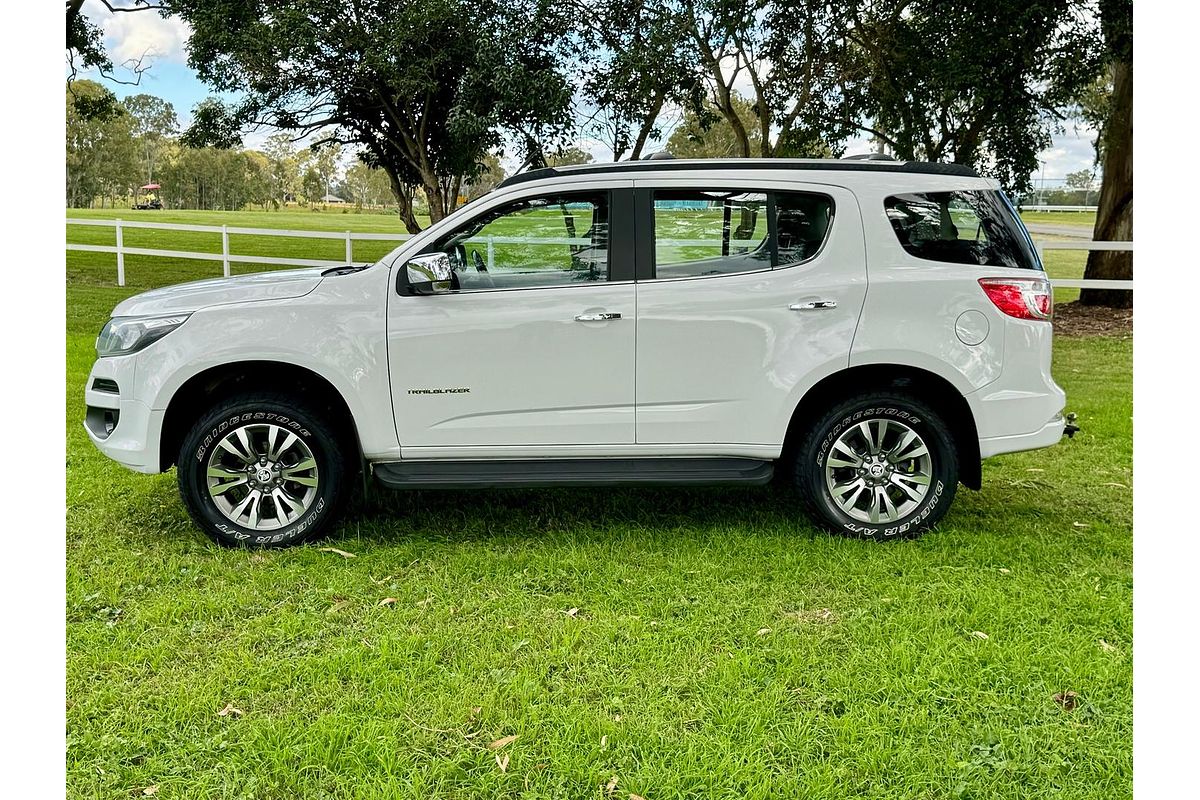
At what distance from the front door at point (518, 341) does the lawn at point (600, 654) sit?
0.66m

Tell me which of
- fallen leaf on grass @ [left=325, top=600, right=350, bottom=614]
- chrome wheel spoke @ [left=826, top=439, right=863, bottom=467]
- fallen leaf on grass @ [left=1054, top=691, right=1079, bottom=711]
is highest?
chrome wheel spoke @ [left=826, top=439, right=863, bottom=467]

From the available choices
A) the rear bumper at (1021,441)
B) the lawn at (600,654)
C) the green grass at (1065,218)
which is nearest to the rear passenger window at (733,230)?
the rear bumper at (1021,441)

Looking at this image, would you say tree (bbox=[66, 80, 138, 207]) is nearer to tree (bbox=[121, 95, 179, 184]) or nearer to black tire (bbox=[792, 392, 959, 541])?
tree (bbox=[121, 95, 179, 184])

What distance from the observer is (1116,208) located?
16.5 meters

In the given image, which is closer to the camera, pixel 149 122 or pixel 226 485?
pixel 226 485

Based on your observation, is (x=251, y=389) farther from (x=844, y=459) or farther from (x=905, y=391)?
(x=905, y=391)

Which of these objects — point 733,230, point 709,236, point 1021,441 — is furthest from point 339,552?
point 1021,441

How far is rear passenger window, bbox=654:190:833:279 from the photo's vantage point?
17.6 feet

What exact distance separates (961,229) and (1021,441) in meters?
1.18

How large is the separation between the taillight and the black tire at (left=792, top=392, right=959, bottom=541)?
26.2 inches

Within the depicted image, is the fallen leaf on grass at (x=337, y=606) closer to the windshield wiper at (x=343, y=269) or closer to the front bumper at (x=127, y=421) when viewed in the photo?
the front bumper at (x=127, y=421)

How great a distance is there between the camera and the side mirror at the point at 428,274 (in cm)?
520

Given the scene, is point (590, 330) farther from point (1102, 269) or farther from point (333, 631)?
point (1102, 269)

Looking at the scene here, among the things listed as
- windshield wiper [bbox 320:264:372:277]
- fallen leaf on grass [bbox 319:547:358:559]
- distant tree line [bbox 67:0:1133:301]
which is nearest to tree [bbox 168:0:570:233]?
distant tree line [bbox 67:0:1133:301]
